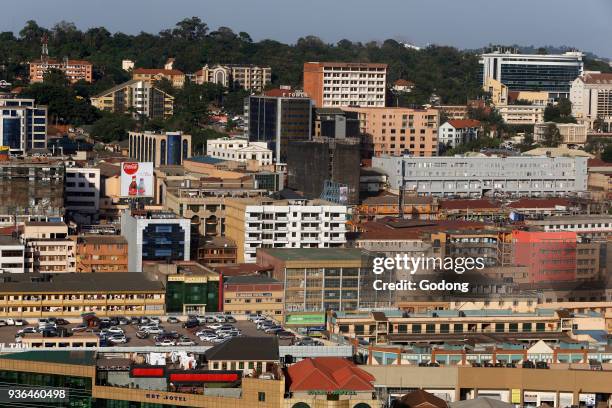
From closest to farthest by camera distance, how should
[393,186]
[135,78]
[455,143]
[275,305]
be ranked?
1. [275,305]
2. [393,186]
3. [455,143]
4. [135,78]

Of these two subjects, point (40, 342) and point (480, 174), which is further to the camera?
point (480, 174)

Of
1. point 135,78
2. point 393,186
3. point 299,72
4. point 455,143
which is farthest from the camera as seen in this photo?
point 299,72

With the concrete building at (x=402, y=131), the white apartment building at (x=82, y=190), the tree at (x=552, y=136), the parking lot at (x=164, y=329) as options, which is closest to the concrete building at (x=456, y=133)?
the tree at (x=552, y=136)

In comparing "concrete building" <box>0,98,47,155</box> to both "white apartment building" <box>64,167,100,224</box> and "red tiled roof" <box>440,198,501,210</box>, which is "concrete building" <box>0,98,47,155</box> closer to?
"white apartment building" <box>64,167,100,224</box>

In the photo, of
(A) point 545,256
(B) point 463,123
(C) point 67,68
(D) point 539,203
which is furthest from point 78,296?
(C) point 67,68

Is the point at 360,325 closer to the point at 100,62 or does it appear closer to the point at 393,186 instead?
the point at 393,186

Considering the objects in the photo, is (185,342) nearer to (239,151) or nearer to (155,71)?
(239,151)

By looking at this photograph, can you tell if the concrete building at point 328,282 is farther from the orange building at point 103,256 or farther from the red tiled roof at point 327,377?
the red tiled roof at point 327,377

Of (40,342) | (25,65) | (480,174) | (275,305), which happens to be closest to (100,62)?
(25,65)

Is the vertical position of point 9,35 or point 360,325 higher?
point 9,35
